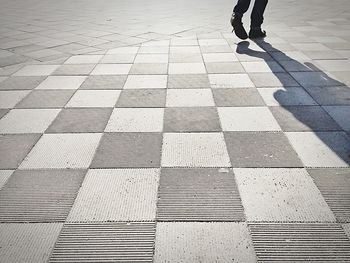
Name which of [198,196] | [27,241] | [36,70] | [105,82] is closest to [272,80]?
[105,82]

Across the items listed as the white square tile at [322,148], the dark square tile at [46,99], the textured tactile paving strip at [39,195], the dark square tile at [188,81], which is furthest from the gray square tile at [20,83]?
the white square tile at [322,148]

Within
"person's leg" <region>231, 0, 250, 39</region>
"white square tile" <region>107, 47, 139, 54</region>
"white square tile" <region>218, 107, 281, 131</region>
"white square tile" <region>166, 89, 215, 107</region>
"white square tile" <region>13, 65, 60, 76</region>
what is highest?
"person's leg" <region>231, 0, 250, 39</region>

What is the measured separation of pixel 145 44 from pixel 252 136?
3.88 metres

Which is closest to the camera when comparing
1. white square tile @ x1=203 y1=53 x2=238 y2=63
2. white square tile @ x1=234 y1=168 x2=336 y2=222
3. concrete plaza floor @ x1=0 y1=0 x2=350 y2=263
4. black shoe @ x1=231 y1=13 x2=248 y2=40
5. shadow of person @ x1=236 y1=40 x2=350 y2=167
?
concrete plaza floor @ x1=0 y1=0 x2=350 y2=263

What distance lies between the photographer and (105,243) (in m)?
1.68

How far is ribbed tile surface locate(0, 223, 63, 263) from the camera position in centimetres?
161

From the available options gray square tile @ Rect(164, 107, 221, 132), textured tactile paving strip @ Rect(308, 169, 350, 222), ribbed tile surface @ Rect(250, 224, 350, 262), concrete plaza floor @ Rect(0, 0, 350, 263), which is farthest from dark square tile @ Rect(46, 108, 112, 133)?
textured tactile paving strip @ Rect(308, 169, 350, 222)

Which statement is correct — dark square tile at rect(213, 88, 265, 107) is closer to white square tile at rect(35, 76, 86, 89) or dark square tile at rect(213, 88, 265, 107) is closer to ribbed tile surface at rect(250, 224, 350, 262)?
ribbed tile surface at rect(250, 224, 350, 262)

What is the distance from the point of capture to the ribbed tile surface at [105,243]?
5.26ft

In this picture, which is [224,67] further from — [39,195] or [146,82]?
[39,195]

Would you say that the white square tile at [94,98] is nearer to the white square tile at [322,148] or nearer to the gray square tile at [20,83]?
the gray square tile at [20,83]

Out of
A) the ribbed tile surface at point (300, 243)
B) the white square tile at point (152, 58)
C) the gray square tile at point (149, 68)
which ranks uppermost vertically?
the ribbed tile surface at point (300, 243)

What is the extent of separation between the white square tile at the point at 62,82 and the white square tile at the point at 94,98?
0.98 feet

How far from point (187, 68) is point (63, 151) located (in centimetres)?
255
